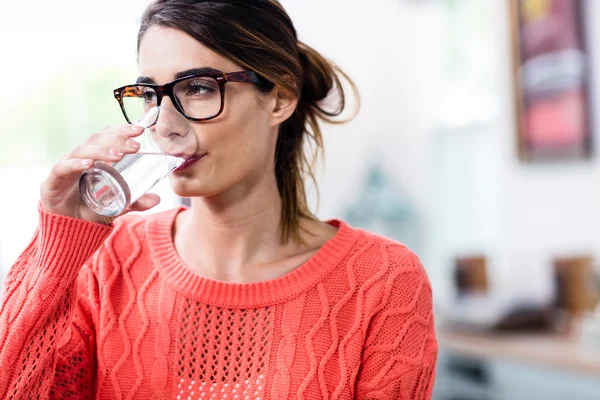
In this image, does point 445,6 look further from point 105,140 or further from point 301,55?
point 105,140

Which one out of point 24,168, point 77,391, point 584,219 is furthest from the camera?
point 584,219

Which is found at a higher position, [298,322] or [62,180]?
[62,180]

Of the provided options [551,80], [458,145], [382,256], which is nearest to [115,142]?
[382,256]

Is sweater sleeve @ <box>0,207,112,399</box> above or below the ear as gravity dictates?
below

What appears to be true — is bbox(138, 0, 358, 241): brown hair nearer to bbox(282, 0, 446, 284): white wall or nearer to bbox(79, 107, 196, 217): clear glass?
bbox(79, 107, 196, 217): clear glass

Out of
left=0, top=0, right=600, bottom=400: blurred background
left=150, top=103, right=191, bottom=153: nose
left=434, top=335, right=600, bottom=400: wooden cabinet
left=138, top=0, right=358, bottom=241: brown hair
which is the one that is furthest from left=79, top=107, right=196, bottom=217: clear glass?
left=434, top=335, right=600, bottom=400: wooden cabinet

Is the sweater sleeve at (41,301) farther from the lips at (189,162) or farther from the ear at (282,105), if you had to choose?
the ear at (282,105)

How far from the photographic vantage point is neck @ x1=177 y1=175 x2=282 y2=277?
4.63 ft

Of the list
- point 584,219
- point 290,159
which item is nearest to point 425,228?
point 584,219

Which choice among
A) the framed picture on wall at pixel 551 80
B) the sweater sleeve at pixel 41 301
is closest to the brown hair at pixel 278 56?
the sweater sleeve at pixel 41 301

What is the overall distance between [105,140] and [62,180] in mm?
107

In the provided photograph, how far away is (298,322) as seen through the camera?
138 cm

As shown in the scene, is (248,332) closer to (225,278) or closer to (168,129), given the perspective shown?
(225,278)

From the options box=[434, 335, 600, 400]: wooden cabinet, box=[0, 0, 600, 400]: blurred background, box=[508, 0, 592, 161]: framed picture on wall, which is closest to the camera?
box=[434, 335, 600, 400]: wooden cabinet
